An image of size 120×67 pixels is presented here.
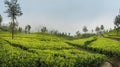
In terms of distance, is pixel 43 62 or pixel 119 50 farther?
pixel 119 50

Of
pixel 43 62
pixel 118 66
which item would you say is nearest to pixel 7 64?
pixel 43 62

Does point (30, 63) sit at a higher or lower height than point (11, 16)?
lower

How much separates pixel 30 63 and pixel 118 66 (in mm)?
20817

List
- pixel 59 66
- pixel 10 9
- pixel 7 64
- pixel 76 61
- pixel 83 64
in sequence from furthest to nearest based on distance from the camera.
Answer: pixel 10 9 → pixel 83 64 → pixel 76 61 → pixel 59 66 → pixel 7 64

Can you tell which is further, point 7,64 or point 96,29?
point 96,29

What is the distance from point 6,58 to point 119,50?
1172 inches

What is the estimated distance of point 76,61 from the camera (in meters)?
26.6

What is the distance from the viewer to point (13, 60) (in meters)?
22.0

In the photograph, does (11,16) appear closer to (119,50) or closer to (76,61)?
(119,50)

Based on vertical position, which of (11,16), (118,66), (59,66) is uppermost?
(11,16)

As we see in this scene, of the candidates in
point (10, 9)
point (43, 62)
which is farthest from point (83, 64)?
point (10, 9)

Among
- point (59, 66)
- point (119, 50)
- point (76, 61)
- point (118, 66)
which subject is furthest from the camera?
point (119, 50)

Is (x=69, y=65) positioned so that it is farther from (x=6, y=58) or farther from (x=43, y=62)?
(x=6, y=58)

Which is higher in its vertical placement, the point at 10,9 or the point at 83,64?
the point at 10,9
